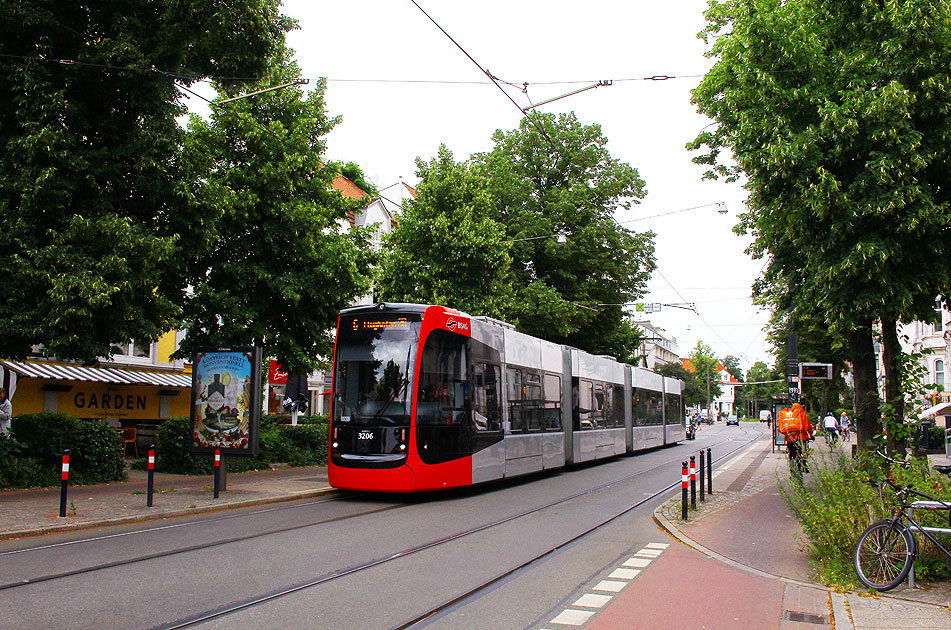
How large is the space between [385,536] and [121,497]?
619 centimetres

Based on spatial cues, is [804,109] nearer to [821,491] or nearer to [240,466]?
[821,491]

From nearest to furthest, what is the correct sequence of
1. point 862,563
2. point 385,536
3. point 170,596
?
1. point 170,596
2. point 862,563
3. point 385,536

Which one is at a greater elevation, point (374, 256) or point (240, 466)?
point (374, 256)

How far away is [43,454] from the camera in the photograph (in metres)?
15.4

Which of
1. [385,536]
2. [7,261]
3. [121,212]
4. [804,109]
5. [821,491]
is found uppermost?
[804,109]

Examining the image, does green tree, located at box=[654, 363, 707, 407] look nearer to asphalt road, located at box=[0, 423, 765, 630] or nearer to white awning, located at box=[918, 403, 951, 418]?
white awning, located at box=[918, 403, 951, 418]

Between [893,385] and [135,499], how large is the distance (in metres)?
13.2

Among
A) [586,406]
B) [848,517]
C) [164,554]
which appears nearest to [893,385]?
[848,517]

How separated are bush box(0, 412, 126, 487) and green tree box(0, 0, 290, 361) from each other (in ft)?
7.56

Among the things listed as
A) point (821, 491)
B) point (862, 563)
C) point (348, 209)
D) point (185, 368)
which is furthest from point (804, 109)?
point (185, 368)

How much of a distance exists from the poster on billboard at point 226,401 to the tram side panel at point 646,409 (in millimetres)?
17571

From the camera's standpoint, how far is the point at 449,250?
2631cm

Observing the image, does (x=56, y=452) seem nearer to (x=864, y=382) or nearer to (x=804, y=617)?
(x=804, y=617)

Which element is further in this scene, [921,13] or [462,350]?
[462,350]
